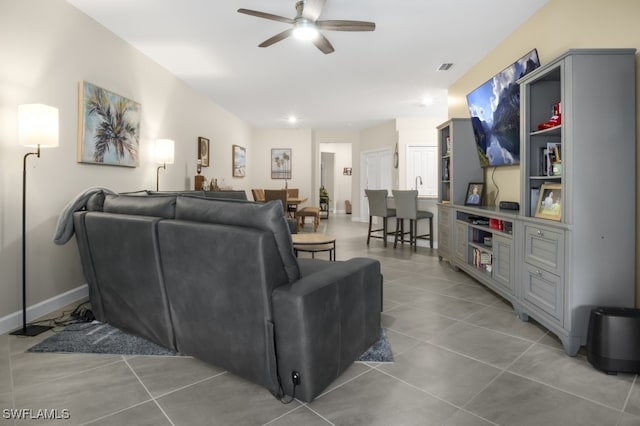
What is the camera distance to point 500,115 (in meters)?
3.79

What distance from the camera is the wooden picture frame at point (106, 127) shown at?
10.5ft

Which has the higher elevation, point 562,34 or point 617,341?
point 562,34

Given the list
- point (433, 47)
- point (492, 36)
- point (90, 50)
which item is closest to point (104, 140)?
point (90, 50)

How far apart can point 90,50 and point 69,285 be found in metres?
2.15

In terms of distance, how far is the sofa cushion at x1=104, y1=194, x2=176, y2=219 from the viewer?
82.2 inches

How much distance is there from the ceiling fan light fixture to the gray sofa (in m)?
1.93

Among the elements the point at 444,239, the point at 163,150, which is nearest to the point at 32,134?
the point at 163,150

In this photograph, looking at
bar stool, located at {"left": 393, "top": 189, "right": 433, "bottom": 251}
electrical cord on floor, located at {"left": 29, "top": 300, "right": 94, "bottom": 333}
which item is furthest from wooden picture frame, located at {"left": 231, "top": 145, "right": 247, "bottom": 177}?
electrical cord on floor, located at {"left": 29, "top": 300, "right": 94, "bottom": 333}

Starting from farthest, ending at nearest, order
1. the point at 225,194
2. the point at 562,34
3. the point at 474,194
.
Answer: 1. the point at 225,194
2. the point at 474,194
3. the point at 562,34

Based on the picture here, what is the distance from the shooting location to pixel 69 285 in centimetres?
317

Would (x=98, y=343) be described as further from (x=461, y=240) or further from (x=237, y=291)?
(x=461, y=240)

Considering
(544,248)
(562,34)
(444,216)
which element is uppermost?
(562,34)

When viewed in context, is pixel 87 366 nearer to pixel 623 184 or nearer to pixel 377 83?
pixel 623 184

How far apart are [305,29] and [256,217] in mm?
2176
